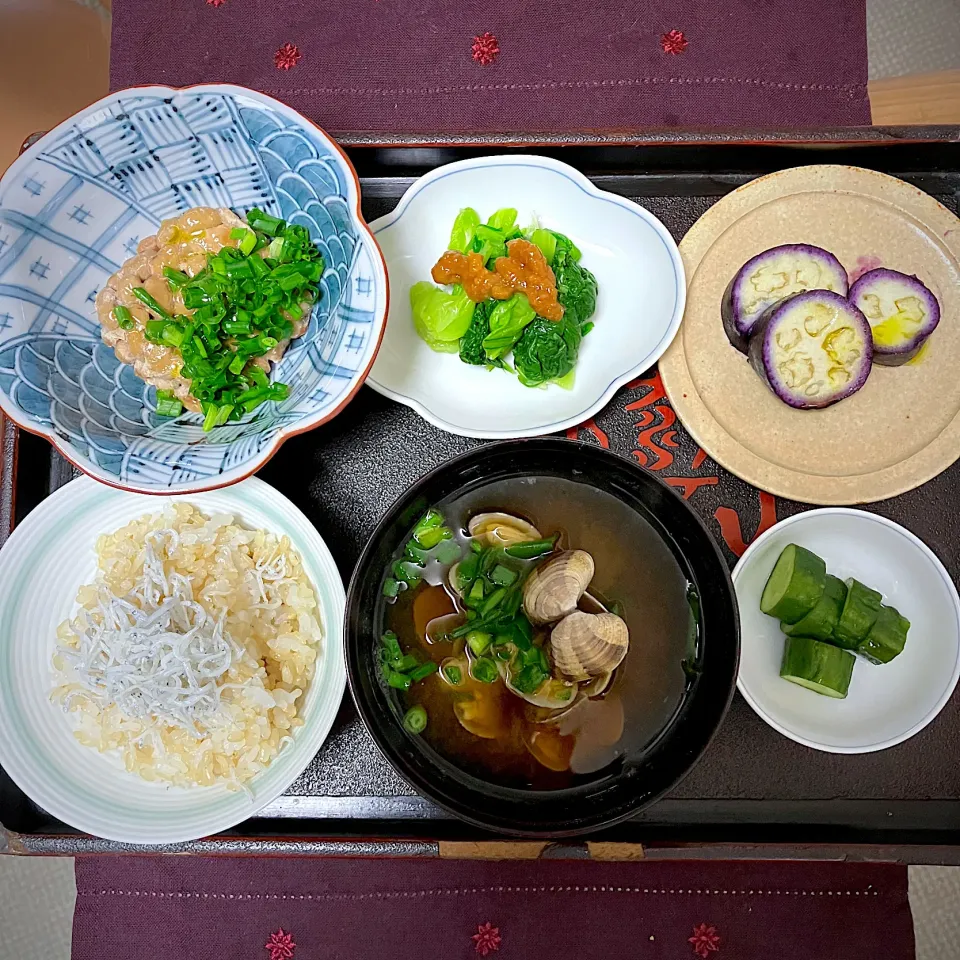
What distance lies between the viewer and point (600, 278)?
1.71 metres

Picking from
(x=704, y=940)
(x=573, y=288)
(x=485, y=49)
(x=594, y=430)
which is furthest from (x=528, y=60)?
(x=704, y=940)

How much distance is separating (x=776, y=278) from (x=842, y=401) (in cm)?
32

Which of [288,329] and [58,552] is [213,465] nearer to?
[288,329]

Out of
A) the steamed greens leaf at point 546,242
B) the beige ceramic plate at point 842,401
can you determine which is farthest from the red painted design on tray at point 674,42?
the steamed greens leaf at point 546,242

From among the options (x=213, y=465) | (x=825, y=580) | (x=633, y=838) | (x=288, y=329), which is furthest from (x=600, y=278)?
(x=633, y=838)

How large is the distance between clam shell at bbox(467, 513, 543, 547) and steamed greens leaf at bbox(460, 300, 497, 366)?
Result: 15.1 inches

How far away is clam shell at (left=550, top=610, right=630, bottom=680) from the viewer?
4.44 ft

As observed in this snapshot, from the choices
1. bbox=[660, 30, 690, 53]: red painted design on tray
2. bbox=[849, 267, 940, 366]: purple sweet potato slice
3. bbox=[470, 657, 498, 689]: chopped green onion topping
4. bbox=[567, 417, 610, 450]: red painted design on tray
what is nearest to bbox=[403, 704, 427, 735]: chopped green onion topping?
bbox=[470, 657, 498, 689]: chopped green onion topping

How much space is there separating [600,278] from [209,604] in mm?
1131

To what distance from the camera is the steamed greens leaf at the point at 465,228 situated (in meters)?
1.69

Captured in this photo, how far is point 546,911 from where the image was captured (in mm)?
1844

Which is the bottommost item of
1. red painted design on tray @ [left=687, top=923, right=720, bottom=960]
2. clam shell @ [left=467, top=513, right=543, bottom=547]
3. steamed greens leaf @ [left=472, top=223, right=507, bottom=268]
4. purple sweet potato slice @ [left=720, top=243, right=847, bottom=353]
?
red painted design on tray @ [left=687, top=923, right=720, bottom=960]

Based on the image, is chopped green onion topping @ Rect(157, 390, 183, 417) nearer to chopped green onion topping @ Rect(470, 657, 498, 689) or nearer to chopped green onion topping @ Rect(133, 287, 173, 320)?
chopped green onion topping @ Rect(133, 287, 173, 320)

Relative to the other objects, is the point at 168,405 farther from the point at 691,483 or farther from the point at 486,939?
the point at 486,939
